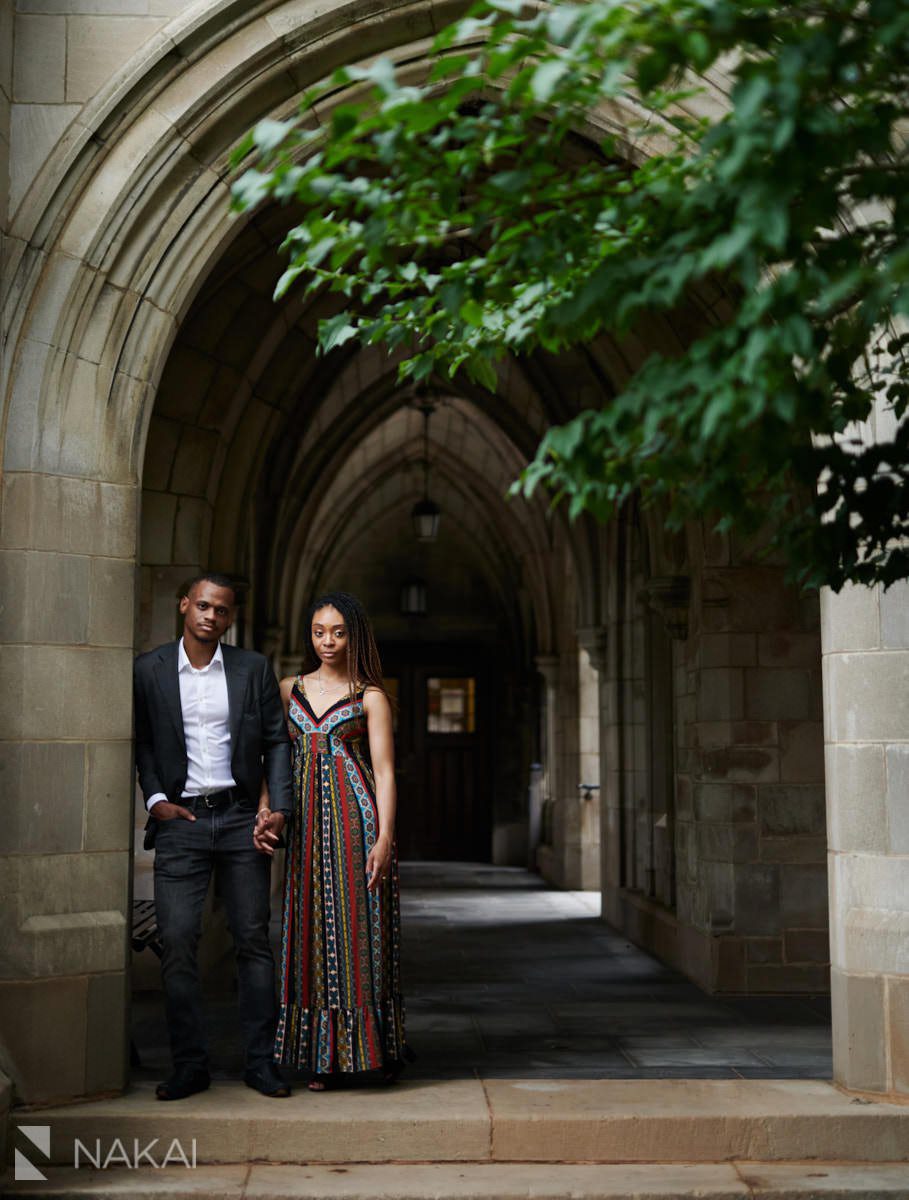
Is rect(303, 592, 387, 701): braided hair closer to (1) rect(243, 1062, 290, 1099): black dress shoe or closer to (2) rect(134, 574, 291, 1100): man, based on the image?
(2) rect(134, 574, 291, 1100): man

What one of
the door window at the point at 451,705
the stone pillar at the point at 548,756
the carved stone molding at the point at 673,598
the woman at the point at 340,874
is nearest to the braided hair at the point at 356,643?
the woman at the point at 340,874

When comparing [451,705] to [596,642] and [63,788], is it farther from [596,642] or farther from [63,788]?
[63,788]

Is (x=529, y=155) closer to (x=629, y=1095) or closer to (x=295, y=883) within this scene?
(x=295, y=883)

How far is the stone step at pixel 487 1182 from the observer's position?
3.61 m

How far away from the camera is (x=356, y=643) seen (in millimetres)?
4410

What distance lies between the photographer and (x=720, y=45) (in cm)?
218

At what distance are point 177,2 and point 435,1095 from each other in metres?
3.47

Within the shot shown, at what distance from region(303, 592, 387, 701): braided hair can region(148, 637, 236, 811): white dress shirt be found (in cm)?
30

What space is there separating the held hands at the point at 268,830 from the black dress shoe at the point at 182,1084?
0.67 metres

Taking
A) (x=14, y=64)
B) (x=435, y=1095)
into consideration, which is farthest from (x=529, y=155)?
(x=435, y=1095)

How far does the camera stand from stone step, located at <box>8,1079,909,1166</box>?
12.8ft

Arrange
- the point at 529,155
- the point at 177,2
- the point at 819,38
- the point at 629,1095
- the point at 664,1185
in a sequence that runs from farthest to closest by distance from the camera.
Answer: the point at 177,2, the point at 629,1095, the point at 664,1185, the point at 529,155, the point at 819,38
